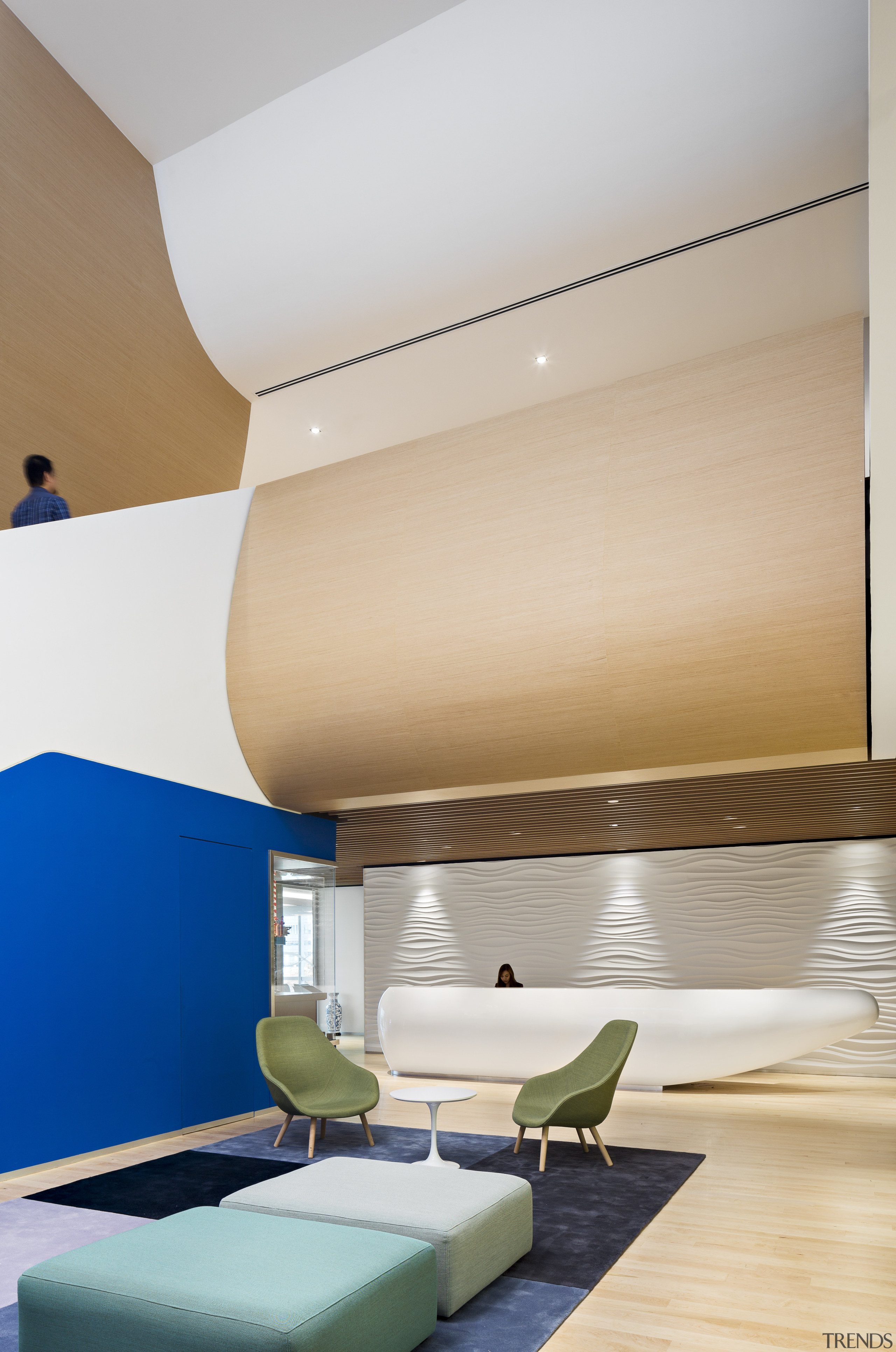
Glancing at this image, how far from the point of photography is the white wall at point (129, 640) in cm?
618

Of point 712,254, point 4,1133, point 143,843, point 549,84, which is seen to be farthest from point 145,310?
point 4,1133

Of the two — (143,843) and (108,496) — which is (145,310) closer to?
(108,496)

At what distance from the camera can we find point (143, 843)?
275 inches

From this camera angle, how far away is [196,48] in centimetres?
390

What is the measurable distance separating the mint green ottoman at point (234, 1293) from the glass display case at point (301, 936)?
5165mm

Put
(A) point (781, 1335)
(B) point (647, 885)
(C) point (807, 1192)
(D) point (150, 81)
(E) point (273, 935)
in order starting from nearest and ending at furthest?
(A) point (781, 1335), (D) point (150, 81), (C) point (807, 1192), (E) point (273, 935), (B) point (647, 885)

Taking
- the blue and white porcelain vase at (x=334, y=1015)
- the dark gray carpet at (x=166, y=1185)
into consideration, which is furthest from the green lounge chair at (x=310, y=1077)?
the blue and white porcelain vase at (x=334, y=1015)

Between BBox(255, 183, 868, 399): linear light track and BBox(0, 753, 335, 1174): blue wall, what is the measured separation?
3.19m

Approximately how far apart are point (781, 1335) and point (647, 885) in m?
8.43

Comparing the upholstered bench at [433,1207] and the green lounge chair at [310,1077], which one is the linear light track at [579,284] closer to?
the upholstered bench at [433,1207]

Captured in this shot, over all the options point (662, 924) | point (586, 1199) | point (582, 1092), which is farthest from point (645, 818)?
point (586, 1199)

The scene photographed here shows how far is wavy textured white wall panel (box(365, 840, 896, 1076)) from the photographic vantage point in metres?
10.5

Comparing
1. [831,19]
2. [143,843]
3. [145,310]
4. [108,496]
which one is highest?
[831,19]

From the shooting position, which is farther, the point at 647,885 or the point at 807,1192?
the point at 647,885
